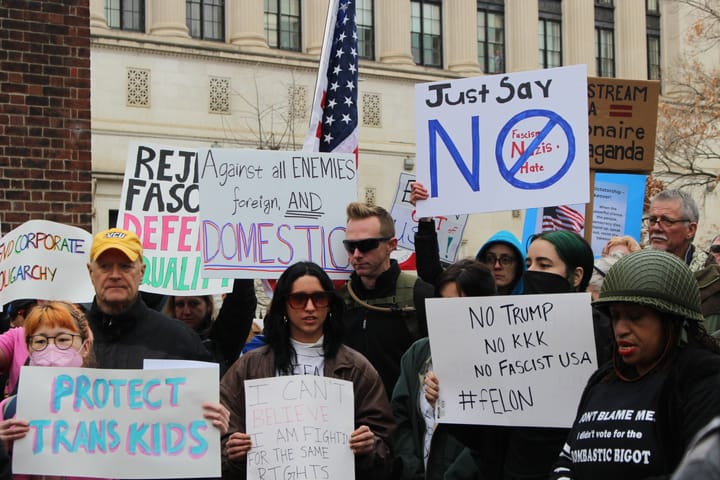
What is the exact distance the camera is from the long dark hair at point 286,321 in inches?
198

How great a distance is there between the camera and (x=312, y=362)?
5043mm

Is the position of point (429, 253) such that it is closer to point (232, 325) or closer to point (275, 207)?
point (275, 207)

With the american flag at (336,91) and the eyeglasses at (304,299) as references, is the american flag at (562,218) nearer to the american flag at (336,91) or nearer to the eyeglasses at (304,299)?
the american flag at (336,91)

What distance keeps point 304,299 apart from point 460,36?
32.3 m

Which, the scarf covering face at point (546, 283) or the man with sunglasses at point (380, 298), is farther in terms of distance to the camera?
the man with sunglasses at point (380, 298)

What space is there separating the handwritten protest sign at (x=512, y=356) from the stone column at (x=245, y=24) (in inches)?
1137

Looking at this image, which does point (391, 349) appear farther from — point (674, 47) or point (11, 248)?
point (674, 47)

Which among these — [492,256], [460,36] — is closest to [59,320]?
[492,256]

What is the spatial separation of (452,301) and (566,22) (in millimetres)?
35199

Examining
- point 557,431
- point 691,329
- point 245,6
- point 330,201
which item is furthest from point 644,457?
point 245,6

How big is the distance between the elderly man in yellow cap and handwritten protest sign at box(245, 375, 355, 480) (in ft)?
1.98

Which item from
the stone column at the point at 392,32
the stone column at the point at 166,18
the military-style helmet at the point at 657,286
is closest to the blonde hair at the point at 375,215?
the military-style helmet at the point at 657,286

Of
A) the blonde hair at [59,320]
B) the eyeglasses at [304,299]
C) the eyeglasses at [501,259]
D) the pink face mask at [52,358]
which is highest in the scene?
the eyeglasses at [501,259]

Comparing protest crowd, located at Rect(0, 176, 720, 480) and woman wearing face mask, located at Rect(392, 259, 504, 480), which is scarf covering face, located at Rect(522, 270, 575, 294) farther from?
woman wearing face mask, located at Rect(392, 259, 504, 480)
